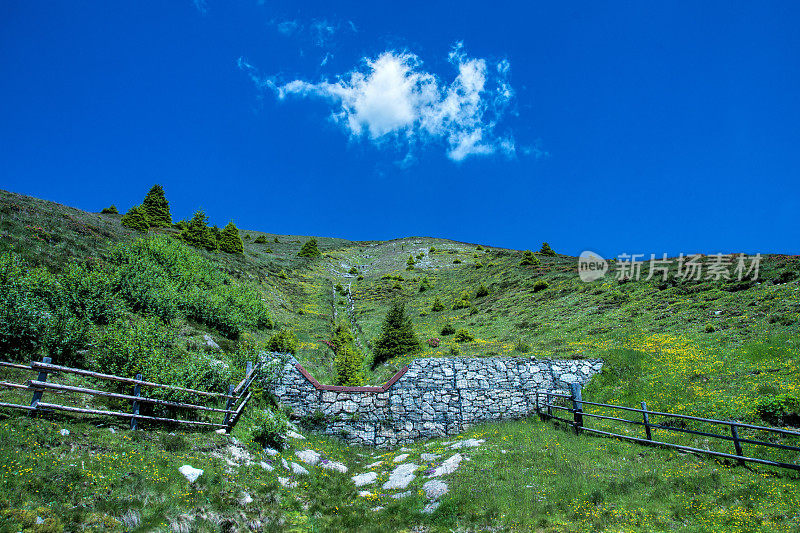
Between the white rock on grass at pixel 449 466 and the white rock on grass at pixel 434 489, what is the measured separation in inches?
23.3

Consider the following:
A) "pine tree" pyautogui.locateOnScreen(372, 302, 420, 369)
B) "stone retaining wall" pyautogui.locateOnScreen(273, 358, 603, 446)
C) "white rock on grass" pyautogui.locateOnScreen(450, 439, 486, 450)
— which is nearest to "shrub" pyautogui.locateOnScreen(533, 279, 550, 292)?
"pine tree" pyautogui.locateOnScreen(372, 302, 420, 369)

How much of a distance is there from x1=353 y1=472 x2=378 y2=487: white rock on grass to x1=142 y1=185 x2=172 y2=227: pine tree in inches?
2776

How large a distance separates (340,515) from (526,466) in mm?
6262

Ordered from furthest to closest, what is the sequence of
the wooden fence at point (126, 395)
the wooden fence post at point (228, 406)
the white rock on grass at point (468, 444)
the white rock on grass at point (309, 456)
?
the white rock on grass at point (468, 444), the white rock on grass at point (309, 456), the wooden fence post at point (228, 406), the wooden fence at point (126, 395)

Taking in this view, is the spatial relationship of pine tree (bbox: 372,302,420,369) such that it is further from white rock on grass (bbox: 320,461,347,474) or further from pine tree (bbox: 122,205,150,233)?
pine tree (bbox: 122,205,150,233)

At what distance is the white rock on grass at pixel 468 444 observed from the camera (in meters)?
15.5

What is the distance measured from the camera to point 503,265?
63875 mm

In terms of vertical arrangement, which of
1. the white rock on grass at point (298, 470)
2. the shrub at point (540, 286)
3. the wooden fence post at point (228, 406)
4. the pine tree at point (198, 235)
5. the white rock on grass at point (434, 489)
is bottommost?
the white rock on grass at point (298, 470)

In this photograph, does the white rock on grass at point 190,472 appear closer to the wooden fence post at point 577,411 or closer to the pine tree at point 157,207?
the wooden fence post at point 577,411

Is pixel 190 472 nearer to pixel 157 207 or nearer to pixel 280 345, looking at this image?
pixel 280 345

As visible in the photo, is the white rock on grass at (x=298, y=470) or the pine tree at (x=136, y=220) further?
the pine tree at (x=136, y=220)

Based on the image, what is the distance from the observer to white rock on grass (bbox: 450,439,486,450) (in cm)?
1546

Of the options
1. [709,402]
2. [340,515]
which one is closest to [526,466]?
[340,515]

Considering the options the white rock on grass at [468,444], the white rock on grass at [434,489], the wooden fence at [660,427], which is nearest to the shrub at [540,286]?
the wooden fence at [660,427]
